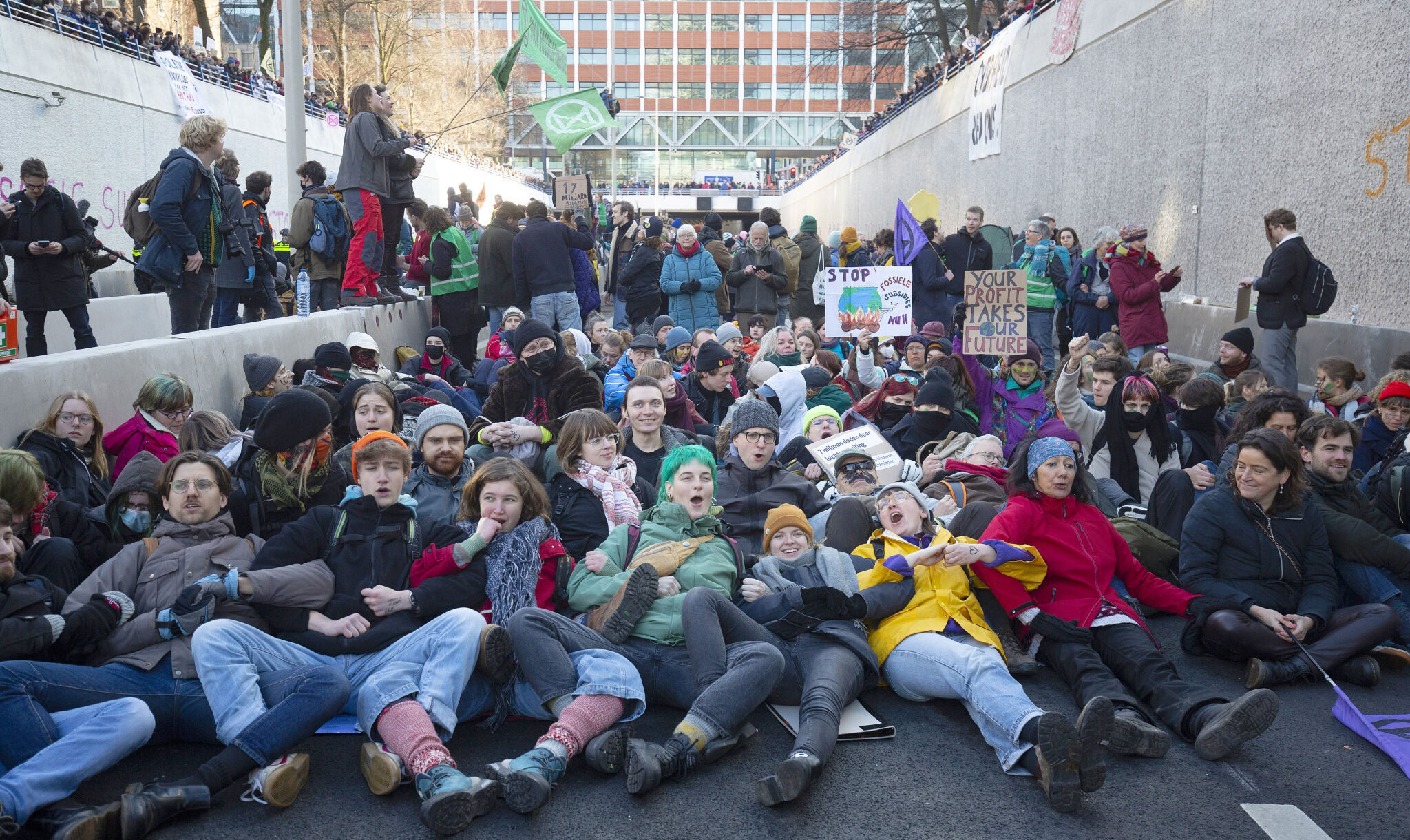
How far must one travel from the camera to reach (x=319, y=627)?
182 inches

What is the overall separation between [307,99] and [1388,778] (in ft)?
125

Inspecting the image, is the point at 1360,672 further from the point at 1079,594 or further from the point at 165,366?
the point at 165,366

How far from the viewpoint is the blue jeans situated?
12250 millimetres

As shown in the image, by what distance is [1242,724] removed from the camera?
439 cm

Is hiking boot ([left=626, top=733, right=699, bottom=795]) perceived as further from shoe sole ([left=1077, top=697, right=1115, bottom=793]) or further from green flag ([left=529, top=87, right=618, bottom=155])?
green flag ([left=529, top=87, right=618, bottom=155])

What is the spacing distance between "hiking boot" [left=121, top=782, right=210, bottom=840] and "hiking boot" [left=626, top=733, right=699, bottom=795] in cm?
150

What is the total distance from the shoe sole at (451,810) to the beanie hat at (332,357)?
17.1 feet

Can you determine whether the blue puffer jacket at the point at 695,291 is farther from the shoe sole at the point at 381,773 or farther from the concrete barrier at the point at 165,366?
the shoe sole at the point at 381,773

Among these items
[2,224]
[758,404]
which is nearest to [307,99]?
[2,224]

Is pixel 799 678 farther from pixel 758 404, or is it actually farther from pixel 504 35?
pixel 504 35

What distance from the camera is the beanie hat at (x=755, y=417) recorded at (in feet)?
21.2

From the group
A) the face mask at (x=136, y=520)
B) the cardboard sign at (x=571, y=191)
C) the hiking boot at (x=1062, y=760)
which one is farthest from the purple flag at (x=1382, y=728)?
the cardboard sign at (x=571, y=191)

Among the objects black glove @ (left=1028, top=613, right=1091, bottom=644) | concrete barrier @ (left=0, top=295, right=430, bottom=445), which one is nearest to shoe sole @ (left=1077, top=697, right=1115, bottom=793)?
Answer: black glove @ (left=1028, top=613, right=1091, bottom=644)

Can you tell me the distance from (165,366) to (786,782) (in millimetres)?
5308
